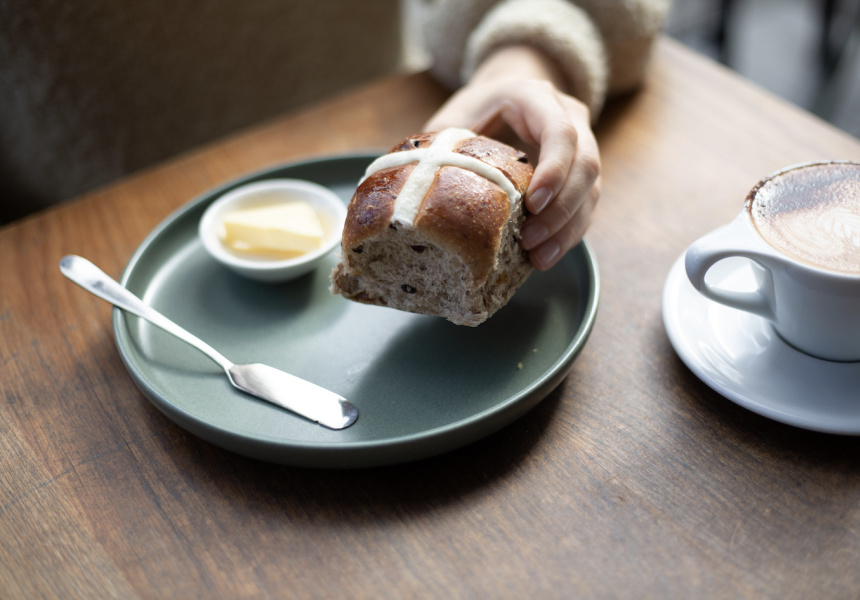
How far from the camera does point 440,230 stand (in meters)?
0.75

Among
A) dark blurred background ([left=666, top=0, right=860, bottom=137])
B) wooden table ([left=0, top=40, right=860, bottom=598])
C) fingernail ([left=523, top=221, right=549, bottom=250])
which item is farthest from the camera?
dark blurred background ([left=666, top=0, right=860, bottom=137])

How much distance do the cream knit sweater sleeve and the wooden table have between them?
0.46 m

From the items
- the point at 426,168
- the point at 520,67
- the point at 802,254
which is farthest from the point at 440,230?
the point at 520,67

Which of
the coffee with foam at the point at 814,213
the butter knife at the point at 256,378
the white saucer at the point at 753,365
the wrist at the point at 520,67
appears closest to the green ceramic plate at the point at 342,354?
the butter knife at the point at 256,378

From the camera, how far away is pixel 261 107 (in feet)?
5.68

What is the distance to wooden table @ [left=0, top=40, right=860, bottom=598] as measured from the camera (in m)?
0.64

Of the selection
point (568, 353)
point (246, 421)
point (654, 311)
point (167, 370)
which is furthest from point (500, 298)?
point (167, 370)

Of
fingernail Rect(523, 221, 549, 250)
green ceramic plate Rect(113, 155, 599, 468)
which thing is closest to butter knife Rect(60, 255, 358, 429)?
green ceramic plate Rect(113, 155, 599, 468)

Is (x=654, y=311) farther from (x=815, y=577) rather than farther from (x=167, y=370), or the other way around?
(x=167, y=370)

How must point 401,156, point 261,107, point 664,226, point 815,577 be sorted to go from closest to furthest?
point 815,577, point 401,156, point 664,226, point 261,107

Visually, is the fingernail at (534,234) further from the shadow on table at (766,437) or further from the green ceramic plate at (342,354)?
the shadow on table at (766,437)

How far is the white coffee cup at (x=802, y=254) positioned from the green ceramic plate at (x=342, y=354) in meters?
0.19

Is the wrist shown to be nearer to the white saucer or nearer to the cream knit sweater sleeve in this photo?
the cream knit sweater sleeve

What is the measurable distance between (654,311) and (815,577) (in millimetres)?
404
